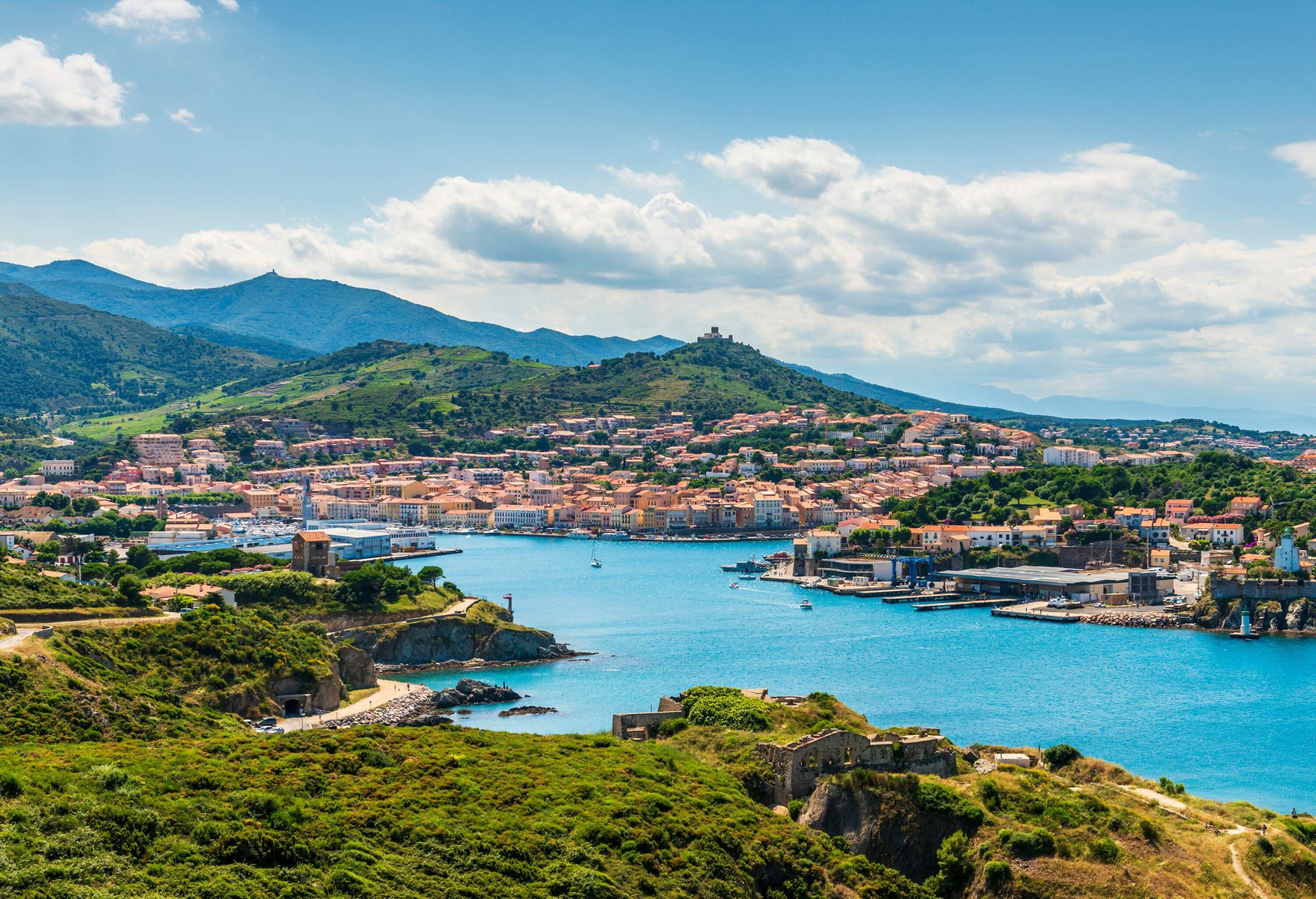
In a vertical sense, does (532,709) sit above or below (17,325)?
below

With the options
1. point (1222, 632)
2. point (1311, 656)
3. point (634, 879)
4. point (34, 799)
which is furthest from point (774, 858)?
point (1222, 632)

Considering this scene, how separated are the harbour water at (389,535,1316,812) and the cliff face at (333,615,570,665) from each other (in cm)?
131

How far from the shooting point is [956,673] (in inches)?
1700

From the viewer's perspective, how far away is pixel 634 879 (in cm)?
1460

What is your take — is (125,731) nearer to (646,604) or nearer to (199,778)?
(199,778)

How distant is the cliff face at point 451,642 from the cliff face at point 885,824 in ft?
87.1

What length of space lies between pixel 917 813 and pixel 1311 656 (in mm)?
37301

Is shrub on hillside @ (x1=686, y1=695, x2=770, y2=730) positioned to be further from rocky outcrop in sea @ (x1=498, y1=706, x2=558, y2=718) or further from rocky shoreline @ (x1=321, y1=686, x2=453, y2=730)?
rocky outcrop in sea @ (x1=498, y1=706, x2=558, y2=718)

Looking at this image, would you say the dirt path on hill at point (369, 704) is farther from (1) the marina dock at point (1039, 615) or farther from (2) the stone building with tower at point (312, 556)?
(1) the marina dock at point (1039, 615)

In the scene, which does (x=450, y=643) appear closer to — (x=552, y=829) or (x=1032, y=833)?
(x=552, y=829)

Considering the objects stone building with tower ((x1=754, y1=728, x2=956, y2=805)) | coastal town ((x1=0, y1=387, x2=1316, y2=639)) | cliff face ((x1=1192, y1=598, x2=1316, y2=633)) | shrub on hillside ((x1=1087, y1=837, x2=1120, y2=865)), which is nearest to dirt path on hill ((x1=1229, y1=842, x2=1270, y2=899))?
shrub on hillside ((x1=1087, y1=837, x2=1120, y2=865))

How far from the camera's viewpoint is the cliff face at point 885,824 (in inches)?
685

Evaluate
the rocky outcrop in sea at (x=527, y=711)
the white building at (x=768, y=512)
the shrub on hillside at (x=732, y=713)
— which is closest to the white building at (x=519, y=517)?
the white building at (x=768, y=512)

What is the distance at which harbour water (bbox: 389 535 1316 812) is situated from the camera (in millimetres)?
33125
